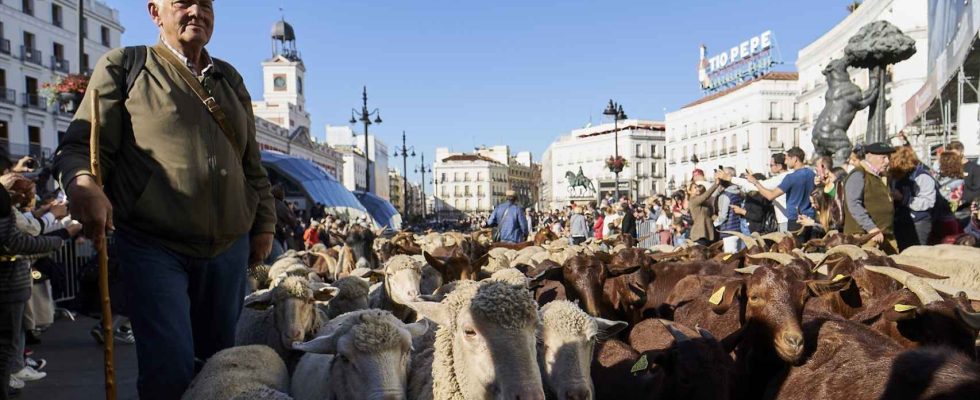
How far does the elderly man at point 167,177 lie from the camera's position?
316cm

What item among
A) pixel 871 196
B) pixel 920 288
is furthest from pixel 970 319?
pixel 871 196

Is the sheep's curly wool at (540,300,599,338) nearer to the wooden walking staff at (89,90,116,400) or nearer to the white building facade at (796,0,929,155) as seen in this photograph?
the wooden walking staff at (89,90,116,400)

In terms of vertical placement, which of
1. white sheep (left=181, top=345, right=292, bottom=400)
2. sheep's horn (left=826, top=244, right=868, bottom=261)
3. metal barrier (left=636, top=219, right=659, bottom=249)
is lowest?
metal barrier (left=636, top=219, right=659, bottom=249)

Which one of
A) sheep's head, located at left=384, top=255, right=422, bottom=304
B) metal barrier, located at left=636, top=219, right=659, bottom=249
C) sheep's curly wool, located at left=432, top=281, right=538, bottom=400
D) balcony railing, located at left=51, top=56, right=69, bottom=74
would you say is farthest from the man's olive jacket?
balcony railing, located at left=51, top=56, right=69, bottom=74

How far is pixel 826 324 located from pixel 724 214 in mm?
6378

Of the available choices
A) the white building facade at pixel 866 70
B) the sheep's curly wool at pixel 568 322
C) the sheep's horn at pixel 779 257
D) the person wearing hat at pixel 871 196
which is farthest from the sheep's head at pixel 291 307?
the white building facade at pixel 866 70

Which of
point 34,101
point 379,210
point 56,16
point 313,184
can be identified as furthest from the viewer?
point 56,16

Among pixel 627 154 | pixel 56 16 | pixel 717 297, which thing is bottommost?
pixel 717 297

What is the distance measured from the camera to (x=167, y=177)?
318 centimetres

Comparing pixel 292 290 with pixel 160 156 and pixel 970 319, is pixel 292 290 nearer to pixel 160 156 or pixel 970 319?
pixel 160 156

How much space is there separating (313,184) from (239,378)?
3507 centimetres

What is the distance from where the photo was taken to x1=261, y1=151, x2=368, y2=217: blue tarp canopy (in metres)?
36.9

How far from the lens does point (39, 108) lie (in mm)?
52188

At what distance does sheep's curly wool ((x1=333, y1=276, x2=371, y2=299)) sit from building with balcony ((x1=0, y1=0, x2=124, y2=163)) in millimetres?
48590
